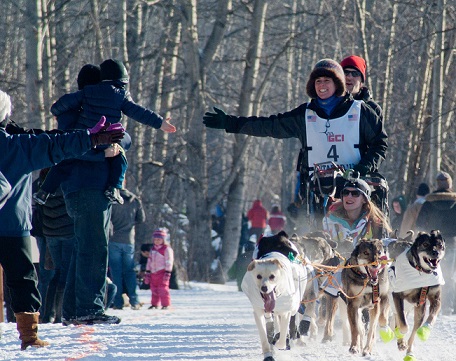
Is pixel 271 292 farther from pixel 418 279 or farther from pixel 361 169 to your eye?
pixel 361 169

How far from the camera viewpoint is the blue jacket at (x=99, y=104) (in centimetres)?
780

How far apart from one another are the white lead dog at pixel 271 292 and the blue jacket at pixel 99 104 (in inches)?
66.7

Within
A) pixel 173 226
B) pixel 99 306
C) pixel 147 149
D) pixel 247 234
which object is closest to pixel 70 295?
pixel 99 306

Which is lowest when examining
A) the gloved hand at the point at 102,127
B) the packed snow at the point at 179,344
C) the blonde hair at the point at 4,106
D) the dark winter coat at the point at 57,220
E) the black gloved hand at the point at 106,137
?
the packed snow at the point at 179,344

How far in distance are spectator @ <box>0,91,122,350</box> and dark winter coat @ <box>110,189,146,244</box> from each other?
5531 millimetres

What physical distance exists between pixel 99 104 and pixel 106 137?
69.3 inches

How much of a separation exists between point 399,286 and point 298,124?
1.72m

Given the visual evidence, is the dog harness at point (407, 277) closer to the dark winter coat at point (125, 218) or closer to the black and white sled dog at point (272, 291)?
the black and white sled dog at point (272, 291)

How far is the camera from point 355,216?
7984 mm

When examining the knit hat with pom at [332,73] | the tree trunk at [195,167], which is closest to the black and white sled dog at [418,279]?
the knit hat with pom at [332,73]

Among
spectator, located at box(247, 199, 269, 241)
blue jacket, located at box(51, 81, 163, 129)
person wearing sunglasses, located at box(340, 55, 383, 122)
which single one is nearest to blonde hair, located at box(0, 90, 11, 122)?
blue jacket, located at box(51, 81, 163, 129)

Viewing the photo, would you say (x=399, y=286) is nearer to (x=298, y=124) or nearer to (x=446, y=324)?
(x=298, y=124)

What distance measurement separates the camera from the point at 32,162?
20.1 feet

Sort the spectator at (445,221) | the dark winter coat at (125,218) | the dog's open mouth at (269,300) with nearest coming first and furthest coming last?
the dog's open mouth at (269,300) → the spectator at (445,221) → the dark winter coat at (125,218)
